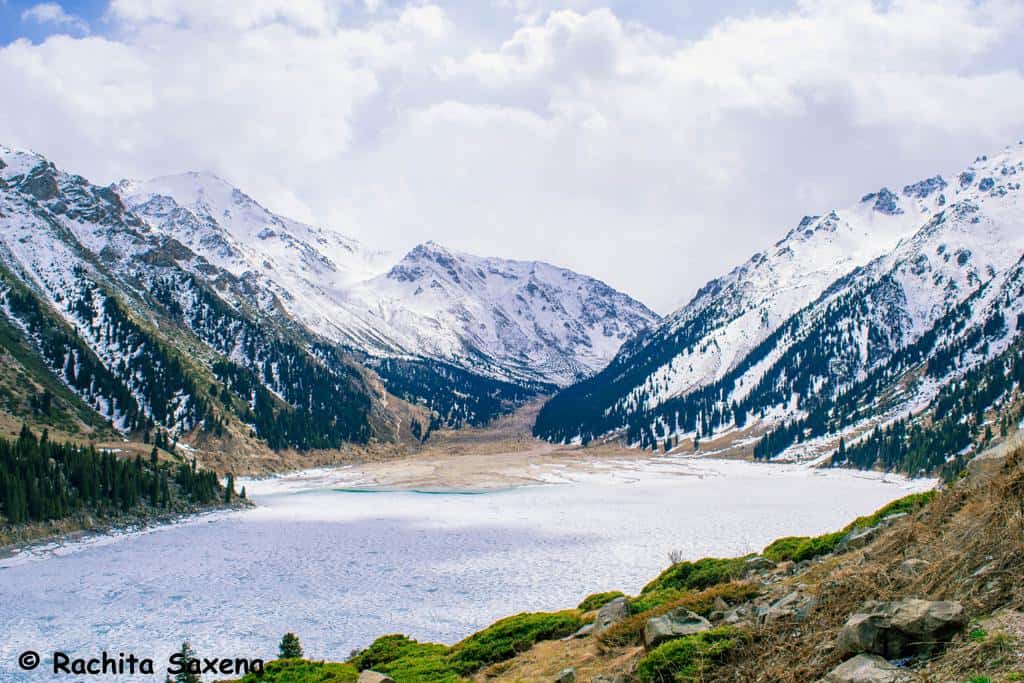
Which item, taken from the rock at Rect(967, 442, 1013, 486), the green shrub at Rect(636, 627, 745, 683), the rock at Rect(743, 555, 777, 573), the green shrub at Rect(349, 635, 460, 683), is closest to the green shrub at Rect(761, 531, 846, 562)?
the rock at Rect(743, 555, 777, 573)

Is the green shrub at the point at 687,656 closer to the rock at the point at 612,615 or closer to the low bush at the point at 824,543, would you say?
the rock at the point at 612,615

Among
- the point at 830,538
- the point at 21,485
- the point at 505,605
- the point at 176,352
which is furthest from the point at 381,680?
the point at 176,352

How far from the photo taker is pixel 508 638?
21.4 metres

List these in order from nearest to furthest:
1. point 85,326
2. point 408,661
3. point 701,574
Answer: point 408,661, point 701,574, point 85,326

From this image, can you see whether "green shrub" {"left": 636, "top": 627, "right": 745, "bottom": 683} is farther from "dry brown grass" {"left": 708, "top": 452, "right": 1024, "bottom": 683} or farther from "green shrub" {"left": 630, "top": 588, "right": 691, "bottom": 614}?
"green shrub" {"left": 630, "top": 588, "right": 691, "bottom": 614}

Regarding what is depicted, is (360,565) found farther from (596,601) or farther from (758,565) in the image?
(758,565)

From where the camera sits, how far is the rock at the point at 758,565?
22.3 meters

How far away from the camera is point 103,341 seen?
15425 centimetres

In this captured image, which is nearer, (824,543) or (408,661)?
(408,661)

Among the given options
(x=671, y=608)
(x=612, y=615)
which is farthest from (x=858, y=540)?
(x=612, y=615)

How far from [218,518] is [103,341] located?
91.5 meters

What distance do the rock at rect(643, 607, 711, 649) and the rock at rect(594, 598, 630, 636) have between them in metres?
3.00

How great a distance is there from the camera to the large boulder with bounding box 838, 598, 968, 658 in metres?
9.78

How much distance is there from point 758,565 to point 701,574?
1937mm
